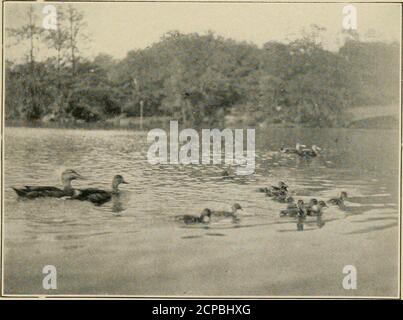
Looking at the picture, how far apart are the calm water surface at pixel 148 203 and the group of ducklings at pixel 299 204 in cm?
6

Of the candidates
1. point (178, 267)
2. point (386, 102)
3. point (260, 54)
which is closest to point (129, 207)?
point (178, 267)

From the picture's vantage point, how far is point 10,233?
18.0ft

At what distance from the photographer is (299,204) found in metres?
5.60

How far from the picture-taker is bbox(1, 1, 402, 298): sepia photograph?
17.8 feet

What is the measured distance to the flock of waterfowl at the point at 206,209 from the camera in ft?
18.1

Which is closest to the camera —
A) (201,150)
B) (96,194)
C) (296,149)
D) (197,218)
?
(197,218)

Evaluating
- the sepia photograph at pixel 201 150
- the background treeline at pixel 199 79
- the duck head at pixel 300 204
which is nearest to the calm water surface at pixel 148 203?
the sepia photograph at pixel 201 150

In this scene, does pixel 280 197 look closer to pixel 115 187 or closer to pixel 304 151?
pixel 304 151

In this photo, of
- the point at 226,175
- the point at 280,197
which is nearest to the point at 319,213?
the point at 280,197

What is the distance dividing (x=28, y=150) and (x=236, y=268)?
213cm

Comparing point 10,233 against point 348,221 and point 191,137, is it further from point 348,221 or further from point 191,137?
point 348,221

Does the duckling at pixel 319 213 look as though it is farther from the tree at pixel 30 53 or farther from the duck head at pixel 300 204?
the tree at pixel 30 53

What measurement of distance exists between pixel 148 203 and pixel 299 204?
1333 mm

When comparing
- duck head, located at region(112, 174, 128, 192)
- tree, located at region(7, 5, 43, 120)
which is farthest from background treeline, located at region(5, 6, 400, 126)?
duck head, located at region(112, 174, 128, 192)
